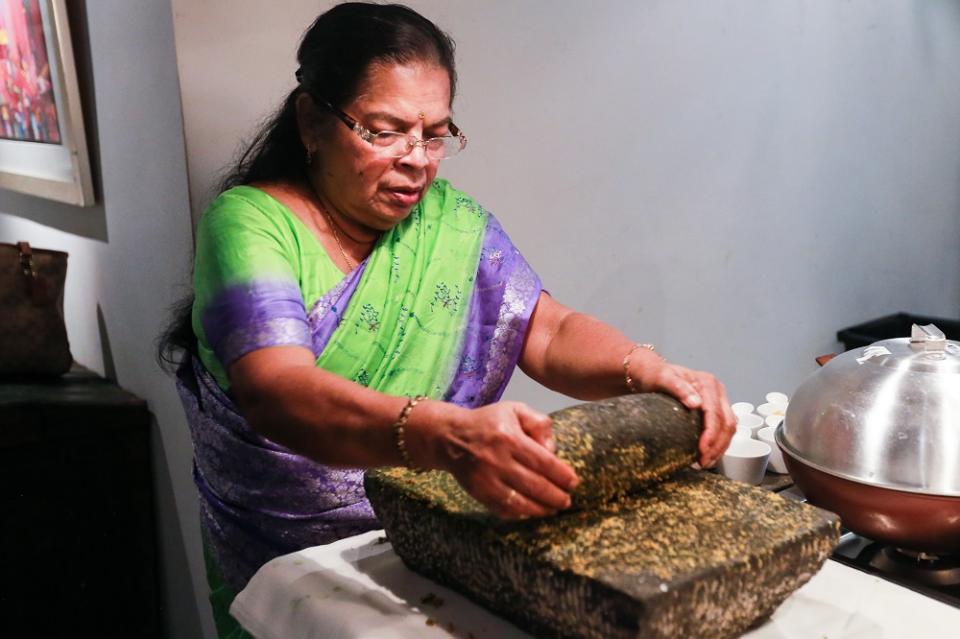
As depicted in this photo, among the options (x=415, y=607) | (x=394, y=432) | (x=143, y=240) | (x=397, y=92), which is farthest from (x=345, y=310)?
(x=143, y=240)

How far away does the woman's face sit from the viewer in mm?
1435

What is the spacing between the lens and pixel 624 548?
886 mm

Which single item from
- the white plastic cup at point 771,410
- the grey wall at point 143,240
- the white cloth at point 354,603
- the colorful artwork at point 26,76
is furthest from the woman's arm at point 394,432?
the colorful artwork at point 26,76

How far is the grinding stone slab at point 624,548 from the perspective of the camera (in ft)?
2.70

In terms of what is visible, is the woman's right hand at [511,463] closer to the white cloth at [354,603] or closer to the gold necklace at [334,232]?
the white cloth at [354,603]

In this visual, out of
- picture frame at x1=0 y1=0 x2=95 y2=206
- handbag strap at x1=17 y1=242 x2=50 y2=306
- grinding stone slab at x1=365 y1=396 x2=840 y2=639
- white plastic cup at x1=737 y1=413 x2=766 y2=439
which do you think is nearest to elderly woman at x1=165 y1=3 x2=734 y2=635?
grinding stone slab at x1=365 y1=396 x2=840 y2=639

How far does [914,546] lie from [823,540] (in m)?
0.27

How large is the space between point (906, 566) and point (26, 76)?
259cm

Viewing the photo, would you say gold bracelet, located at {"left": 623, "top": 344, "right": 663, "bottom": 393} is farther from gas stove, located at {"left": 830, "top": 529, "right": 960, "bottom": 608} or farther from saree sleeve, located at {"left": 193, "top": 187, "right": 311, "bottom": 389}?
saree sleeve, located at {"left": 193, "top": 187, "right": 311, "bottom": 389}

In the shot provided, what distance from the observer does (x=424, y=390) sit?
157 centimetres

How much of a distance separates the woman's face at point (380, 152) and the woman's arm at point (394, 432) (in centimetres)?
41

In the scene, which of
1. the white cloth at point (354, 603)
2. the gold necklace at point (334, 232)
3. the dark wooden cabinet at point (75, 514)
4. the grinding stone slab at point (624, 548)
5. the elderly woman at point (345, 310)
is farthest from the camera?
the dark wooden cabinet at point (75, 514)

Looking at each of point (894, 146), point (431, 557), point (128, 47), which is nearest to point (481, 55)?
point (128, 47)

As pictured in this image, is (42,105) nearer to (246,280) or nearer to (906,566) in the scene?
(246,280)
